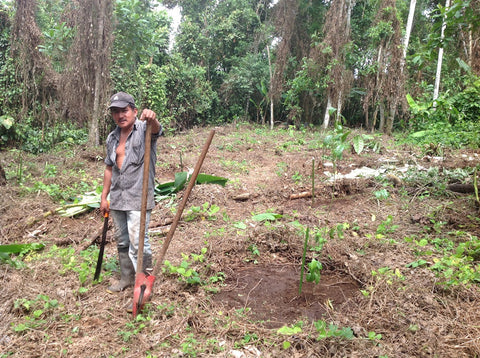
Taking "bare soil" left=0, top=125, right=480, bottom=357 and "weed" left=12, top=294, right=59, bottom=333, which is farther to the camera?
"weed" left=12, top=294, right=59, bottom=333

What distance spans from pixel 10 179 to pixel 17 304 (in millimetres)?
4262

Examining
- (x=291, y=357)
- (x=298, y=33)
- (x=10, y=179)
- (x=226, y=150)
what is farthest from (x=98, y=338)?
(x=298, y=33)

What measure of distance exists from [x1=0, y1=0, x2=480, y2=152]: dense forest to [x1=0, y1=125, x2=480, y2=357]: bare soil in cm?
166

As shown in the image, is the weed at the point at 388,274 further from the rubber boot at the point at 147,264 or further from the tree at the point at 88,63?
the tree at the point at 88,63

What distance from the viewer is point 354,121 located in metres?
17.9

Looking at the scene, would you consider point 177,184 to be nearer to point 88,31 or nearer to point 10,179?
point 10,179

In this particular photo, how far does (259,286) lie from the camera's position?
3.03 metres

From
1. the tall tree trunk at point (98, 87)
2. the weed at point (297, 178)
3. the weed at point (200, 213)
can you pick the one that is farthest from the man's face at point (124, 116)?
the tall tree trunk at point (98, 87)

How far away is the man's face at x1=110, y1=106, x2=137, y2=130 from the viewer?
8.95 ft

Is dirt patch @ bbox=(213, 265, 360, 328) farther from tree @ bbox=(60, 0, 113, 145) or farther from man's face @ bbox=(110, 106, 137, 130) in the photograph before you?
tree @ bbox=(60, 0, 113, 145)

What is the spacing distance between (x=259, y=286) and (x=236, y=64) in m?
15.4

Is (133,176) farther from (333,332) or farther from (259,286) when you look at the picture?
(333,332)

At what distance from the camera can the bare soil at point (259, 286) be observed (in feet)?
7.38

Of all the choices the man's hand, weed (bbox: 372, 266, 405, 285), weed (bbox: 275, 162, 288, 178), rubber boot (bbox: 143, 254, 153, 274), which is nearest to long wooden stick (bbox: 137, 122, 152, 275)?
the man's hand
